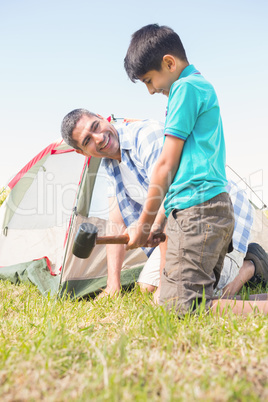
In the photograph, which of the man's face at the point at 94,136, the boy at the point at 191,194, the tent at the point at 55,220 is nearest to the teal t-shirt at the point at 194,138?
the boy at the point at 191,194

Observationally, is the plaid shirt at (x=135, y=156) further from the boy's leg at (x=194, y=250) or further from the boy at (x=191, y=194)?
the boy's leg at (x=194, y=250)

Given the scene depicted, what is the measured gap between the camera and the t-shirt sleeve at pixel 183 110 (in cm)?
200

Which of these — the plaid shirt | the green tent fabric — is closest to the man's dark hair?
the plaid shirt

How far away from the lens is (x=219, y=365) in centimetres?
143

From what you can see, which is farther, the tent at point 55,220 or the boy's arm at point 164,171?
the tent at point 55,220

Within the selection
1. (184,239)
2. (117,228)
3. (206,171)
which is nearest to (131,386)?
(184,239)

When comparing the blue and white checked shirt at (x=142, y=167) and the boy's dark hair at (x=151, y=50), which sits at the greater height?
the boy's dark hair at (x=151, y=50)

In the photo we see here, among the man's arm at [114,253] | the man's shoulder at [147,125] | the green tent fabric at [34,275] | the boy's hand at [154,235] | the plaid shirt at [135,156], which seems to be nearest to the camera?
the boy's hand at [154,235]

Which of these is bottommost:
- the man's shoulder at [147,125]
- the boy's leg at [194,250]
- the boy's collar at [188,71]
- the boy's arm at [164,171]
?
the boy's leg at [194,250]

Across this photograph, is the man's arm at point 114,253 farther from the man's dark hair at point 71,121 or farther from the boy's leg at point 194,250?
the boy's leg at point 194,250

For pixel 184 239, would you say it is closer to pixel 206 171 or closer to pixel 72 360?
pixel 206 171

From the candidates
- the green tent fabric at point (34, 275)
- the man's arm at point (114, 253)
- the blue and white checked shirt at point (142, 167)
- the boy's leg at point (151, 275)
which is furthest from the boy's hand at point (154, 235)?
the green tent fabric at point (34, 275)

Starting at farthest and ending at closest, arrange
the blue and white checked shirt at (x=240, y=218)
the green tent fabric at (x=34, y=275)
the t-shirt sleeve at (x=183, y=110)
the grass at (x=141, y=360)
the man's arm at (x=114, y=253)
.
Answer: the green tent fabric at (x=34, y=275) → the man's arm at (x=114, y=253) → the blue and white checked shirt at (x=240, y=218) → the t-shirt sleeve at (x=183, y=110) → the grass at (x=141, y=360)

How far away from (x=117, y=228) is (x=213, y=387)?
2.10 m
